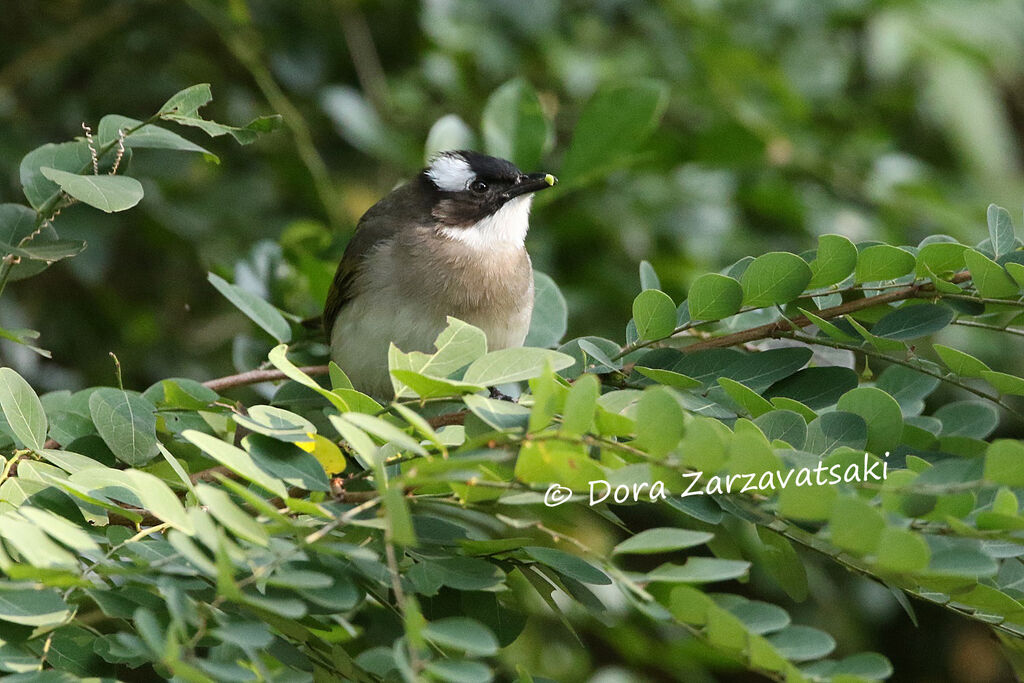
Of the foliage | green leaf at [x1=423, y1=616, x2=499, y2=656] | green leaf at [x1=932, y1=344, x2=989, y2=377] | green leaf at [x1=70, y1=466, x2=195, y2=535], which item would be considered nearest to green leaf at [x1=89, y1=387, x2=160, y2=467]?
the foliage

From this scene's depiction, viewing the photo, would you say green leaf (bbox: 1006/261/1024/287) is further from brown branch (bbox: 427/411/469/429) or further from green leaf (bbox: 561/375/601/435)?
brown branch (bbox: 427/411/469/429)

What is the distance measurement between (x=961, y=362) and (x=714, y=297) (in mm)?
465

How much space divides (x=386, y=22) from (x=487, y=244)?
5.20ft

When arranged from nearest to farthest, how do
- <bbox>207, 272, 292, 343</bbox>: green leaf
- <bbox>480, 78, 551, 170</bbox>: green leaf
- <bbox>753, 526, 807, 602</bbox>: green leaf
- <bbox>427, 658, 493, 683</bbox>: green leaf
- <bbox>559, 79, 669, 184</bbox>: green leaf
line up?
<bbox>427, 658, 493, 683</bbox>: green leaf < <bbox>753, 526, 807, 602</bbox>: green leaf < <bbox>207, 272, 292, 343</bbox>: green leaf < <bbox>559, 79, 669, 184</bbox>: green leaf < <bbox>480, 78, 551, 170</bbox>: green leaf

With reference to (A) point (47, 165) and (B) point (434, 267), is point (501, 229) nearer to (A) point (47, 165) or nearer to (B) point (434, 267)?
(B) point (434, 267)

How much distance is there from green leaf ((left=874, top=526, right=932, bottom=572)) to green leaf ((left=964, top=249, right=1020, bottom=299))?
2.37 feet

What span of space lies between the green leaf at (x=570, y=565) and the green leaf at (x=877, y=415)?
53cm

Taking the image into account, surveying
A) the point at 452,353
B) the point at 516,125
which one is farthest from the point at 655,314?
the point at 516,125

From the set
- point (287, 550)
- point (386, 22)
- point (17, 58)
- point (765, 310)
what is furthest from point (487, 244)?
point (287, 550)

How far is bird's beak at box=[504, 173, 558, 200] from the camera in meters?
3.27

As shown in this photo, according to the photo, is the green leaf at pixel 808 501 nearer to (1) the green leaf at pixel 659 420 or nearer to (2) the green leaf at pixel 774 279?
(1) the green leaf at pixel 659 420

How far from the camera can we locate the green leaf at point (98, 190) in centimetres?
182

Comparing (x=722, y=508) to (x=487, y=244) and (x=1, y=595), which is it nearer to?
(x=1, y=595)

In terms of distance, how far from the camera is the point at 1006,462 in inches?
54.6
